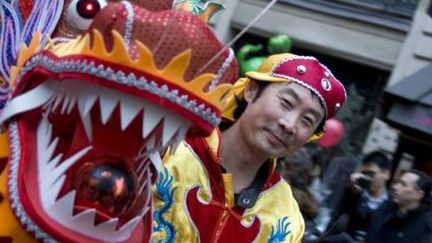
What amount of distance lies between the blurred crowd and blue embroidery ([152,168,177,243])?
210cm

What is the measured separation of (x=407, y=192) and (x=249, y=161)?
2693 mm

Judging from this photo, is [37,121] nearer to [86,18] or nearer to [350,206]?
[86,18]

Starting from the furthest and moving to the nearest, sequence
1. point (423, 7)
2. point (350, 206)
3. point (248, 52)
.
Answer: point (423, 7)
point (248, 52)
point (350, 206)

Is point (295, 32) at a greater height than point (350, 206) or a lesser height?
greater

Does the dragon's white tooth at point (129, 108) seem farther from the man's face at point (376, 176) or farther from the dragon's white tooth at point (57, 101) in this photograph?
the man's face at point (376, 176)

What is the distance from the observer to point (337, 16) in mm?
10859

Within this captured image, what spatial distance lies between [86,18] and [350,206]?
4012 mm

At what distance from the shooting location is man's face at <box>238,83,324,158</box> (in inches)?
106

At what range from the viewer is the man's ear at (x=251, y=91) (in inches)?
112

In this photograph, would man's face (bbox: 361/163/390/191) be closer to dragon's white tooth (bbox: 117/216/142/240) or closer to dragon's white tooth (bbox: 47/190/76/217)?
dragon's white tooth (bbox: 117/216/142/240)

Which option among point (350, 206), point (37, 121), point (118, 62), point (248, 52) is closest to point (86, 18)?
point (37, 121)

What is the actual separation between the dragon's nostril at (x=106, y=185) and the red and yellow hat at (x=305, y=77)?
3.11 feet

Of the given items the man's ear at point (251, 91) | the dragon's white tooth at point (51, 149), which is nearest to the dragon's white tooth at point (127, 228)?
the dragon's white tooth at point (51, 149)

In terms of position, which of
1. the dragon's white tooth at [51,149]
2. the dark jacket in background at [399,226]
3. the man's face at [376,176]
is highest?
the man's face at [376,176]
